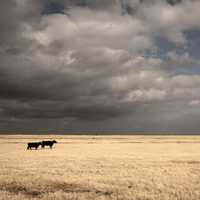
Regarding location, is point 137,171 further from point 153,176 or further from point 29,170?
point 29,170

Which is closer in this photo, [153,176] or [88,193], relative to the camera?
[88,193]

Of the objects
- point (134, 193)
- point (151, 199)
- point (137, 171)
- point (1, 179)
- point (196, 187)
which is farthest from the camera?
point (137, 171)

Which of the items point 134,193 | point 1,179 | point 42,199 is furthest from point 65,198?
point 1,179

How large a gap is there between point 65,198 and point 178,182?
6625mm

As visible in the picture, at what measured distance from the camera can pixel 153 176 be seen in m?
19.1

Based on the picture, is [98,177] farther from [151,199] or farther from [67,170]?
[151,199]

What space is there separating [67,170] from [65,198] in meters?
8.66

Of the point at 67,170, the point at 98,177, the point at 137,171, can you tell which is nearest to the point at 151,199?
the point at 98,177

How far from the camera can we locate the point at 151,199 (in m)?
13.2

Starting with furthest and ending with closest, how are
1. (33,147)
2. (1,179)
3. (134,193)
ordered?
(33,147), (1,179), (134,193)

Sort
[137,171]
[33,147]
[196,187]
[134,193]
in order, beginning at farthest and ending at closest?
1. [33,147]
2. [137,171]
3. [196,187]
4. [134,193]

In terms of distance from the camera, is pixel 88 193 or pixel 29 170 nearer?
pixel 88 193

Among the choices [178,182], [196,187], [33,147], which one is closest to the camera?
[196,187]

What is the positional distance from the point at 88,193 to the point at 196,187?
208 inches
